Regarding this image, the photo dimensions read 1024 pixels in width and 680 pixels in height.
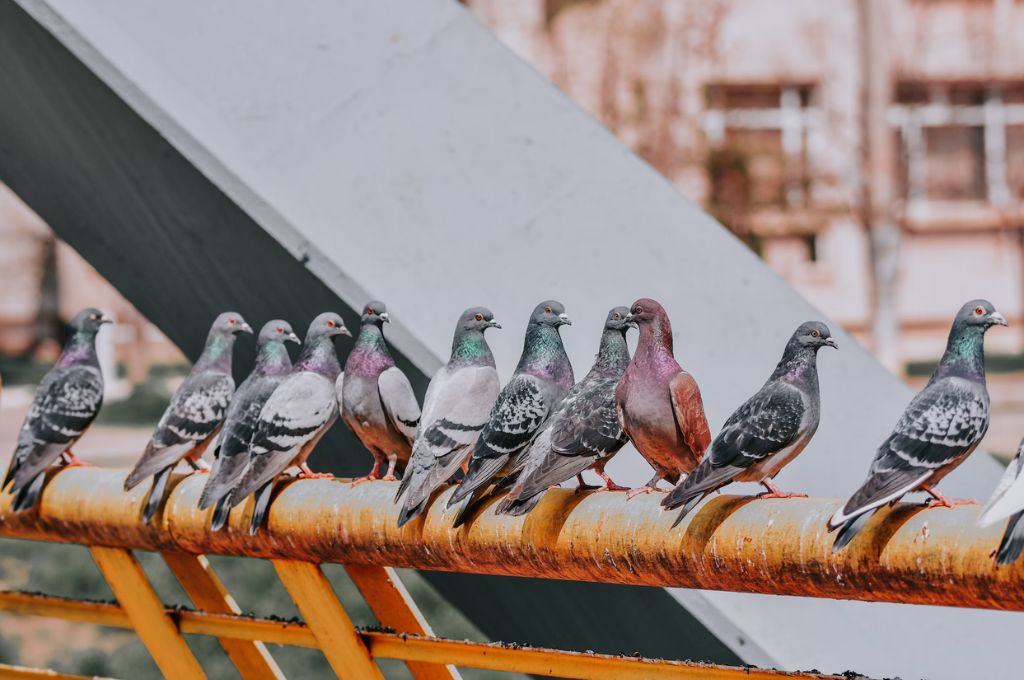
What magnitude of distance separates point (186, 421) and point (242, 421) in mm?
220

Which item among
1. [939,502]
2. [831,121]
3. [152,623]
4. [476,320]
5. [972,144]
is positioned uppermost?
[831,121]

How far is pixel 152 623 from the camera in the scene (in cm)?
286

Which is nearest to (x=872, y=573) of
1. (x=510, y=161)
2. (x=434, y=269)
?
(x=434, y=269)

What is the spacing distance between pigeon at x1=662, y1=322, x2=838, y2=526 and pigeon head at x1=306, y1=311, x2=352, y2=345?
103cm

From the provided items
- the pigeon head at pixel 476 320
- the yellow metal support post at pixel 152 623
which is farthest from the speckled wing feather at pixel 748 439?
the yellow metal support post at pixel 152 623

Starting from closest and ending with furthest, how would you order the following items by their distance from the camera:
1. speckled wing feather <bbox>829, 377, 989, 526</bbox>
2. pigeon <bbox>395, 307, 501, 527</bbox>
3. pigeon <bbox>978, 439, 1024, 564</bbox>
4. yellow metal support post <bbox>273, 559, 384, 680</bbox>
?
pigeon <bbox>978, 439, 1024, 564</bbox>
speckled wing feather <bbox>829, 377, 989, 526</bbox>
pigeon <bbox>395, 307, 501, 527</bbox>
yellow metal support post <bbox>273, 559, 384, 680</bbox>

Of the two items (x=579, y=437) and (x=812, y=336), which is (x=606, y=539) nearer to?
(x=579, y=437)

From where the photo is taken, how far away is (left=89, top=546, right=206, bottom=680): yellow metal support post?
2855 millimetres

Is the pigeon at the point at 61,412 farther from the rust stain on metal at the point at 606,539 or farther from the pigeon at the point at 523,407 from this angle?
the pigeon at the point at 523,407

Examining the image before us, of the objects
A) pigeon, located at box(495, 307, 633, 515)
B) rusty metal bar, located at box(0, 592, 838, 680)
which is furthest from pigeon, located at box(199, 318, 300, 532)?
pigeon, located at box(495, 307, 633, 515)

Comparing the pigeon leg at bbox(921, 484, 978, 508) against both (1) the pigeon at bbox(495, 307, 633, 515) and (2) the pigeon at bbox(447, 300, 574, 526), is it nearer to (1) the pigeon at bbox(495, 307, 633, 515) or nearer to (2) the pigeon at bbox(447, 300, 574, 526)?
(1) the pigeon at bbox(495, 307, 633, 515)

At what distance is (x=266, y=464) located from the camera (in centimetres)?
258

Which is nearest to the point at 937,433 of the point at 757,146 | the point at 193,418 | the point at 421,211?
the point at 193,418

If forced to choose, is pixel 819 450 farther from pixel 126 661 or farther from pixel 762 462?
pixel 126 661
